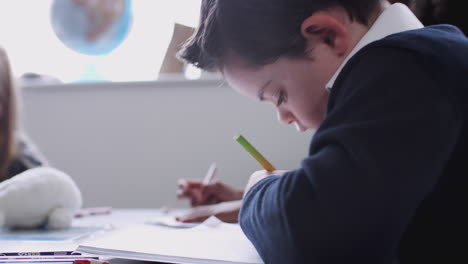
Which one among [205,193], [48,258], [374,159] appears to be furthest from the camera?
[205,193]

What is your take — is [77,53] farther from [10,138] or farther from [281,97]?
[281,97]

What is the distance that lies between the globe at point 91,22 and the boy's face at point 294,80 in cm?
111

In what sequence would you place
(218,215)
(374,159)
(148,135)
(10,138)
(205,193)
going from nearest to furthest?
(374,159)
(218,215)
(205,193)
(10,138)
(148,135)

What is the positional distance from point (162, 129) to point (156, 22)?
0.41m

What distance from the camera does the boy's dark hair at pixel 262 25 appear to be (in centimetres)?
45

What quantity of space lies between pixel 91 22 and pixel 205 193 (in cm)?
87

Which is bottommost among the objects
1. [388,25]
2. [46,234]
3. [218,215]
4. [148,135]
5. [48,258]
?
[148,135]

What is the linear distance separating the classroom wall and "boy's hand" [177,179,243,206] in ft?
1.39

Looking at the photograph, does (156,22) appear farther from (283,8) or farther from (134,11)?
(283,8)

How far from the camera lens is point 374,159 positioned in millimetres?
328

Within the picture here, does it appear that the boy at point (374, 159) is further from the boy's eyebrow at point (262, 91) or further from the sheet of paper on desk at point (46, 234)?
the sheet of paper on desk at point (46, 234)

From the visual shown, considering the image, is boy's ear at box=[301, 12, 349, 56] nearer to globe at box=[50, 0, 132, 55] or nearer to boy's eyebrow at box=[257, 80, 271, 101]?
boy's eyebrow at box=[257, 80, 271, 101]

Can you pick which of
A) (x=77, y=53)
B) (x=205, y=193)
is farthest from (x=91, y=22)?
(x=205, y=193)

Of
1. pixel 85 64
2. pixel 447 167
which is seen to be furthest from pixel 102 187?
pixel 447 167
